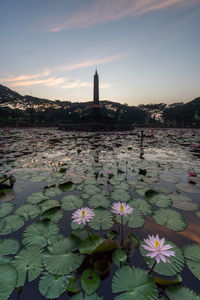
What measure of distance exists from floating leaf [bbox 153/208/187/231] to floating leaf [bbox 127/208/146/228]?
0.58 ft

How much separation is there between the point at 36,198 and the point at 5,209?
42 cm

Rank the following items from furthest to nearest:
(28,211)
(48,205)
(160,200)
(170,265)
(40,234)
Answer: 1. (160,200)
2. (48,205)
3. (28,211)
4. (40,234)
5. (170,265)

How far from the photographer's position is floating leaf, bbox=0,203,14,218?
1.88 m

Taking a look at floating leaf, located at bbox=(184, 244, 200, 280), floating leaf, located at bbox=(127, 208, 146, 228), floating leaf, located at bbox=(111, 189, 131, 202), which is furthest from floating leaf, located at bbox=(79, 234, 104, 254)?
floating leaf, located at bbox=(111, 189, 131, 202)

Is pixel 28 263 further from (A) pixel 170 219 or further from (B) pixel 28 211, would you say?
(A) pixel 170 219

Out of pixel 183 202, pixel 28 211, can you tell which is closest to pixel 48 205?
pixel 28 211

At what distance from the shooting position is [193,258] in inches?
47.8

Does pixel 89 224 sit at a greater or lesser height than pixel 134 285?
lesser

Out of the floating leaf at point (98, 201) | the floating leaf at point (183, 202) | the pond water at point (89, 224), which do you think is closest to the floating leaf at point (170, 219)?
the pond water at point (89, 224)

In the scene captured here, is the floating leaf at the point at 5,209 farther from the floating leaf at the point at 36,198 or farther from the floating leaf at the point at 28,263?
the floating leaf at the point at 28,263

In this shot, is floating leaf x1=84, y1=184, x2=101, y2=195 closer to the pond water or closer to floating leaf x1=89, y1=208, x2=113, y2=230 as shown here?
the pond water

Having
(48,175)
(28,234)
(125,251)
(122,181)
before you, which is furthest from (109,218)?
(48,175)

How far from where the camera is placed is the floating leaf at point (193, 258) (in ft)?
3.62

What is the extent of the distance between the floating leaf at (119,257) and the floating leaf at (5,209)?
1512mm
